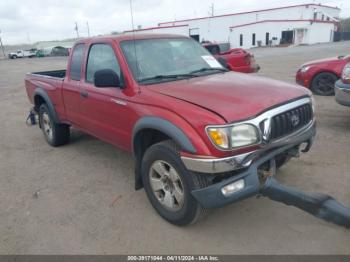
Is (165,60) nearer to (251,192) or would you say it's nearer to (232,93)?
(232,93)

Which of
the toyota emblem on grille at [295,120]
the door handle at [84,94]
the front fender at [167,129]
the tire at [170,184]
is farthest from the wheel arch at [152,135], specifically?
the door handle at [84,94]

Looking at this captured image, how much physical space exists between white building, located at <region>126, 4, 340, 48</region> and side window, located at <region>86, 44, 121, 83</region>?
43247mm

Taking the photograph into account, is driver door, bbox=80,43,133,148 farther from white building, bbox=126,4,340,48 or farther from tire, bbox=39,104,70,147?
white building, bbox=126,4,340,48

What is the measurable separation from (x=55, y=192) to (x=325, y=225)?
3.17m

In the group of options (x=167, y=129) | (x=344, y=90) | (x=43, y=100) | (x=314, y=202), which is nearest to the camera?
(x=314, y=202)

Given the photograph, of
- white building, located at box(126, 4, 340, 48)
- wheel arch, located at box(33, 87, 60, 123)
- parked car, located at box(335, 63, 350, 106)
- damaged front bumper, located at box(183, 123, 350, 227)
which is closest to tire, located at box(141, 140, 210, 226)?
damaged front bumper, located at box(183, 123, 350, 227)

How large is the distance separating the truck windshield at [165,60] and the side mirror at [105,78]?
9.6 inches

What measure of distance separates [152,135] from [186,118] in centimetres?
77

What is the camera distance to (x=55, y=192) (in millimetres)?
4141

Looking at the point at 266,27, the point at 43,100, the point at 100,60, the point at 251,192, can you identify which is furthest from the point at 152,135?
the point at 266,27

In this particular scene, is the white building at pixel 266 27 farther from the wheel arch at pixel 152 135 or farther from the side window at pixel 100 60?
the wheel arch at pixel 152 135

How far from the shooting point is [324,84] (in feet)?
28.3

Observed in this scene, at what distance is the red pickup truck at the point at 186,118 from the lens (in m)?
2.74

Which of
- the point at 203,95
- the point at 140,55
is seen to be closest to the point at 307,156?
the point at 203,95
